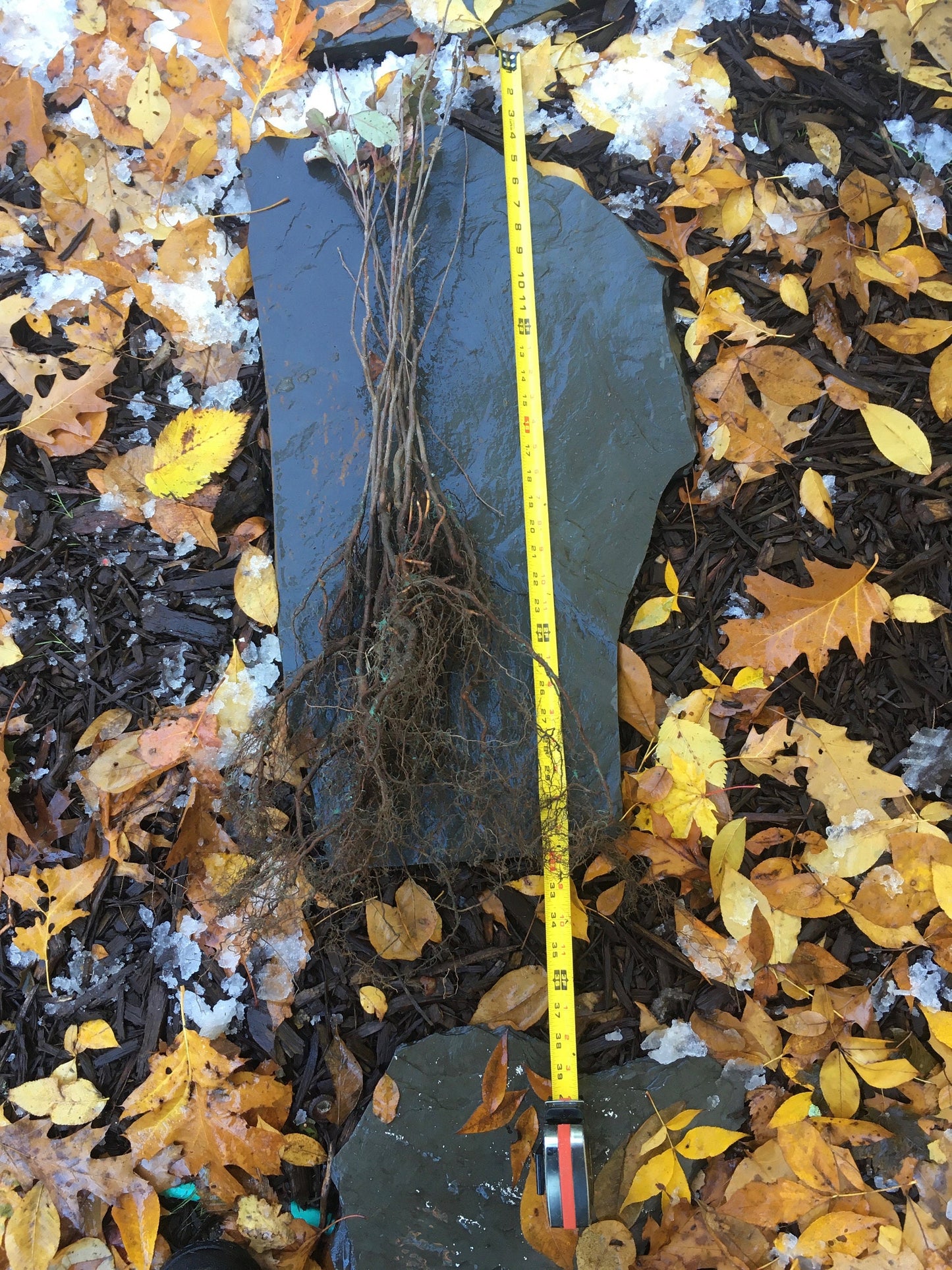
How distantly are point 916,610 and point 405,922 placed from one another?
1.63 m

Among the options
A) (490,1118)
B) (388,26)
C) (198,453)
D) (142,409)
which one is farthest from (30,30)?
(490,1118)

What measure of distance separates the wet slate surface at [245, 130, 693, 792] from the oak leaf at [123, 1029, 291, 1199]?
1.11m

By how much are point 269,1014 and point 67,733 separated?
0.97m

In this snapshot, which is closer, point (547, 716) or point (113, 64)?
point (547, 716)

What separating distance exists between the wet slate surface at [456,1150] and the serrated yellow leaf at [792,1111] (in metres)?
0.09

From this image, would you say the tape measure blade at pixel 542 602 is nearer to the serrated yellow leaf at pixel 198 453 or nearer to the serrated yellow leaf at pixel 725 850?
the serrated yellow leaf at pixel 725 850

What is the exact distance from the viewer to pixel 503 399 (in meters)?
2.20

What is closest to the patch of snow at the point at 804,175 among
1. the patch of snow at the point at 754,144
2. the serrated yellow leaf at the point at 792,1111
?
the patch of snow at the point at 754,144

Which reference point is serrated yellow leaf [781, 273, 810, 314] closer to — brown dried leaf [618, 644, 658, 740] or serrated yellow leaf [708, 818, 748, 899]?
brown dried leaf [618, 644, 658, 740]

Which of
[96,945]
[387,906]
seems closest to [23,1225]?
[96,945]

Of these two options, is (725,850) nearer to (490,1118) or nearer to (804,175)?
Result: (490,1118)

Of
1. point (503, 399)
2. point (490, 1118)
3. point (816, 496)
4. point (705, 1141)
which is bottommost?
point (705, 1141)

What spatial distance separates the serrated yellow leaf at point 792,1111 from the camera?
209 centimetres

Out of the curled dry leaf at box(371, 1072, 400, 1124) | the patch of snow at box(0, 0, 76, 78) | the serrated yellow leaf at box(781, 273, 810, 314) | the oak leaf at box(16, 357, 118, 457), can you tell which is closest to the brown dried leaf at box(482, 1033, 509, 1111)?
the curled dry leaf at box(371, 1072, 400, 1124)
